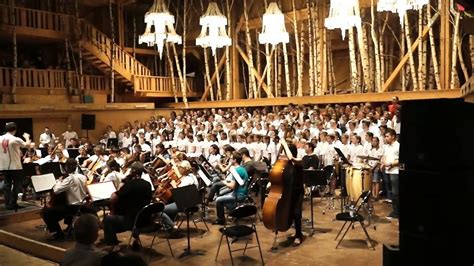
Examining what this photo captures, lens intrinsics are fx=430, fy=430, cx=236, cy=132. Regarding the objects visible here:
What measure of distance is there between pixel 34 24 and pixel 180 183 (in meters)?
13.9

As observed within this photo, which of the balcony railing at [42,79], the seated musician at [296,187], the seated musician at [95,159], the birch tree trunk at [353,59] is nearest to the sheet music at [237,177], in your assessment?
the seated musician at [296,187]

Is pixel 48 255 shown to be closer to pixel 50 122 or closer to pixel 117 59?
pixel 50 122

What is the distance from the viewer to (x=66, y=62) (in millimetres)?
19453

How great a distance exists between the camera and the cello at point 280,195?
20.9ft

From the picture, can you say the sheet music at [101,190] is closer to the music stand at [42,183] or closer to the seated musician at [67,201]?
the seated musician at [67,201]

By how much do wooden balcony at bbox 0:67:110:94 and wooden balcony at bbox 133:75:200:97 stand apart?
2.08m

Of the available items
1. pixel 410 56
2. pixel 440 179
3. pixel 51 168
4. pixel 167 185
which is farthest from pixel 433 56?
pixel 440 179

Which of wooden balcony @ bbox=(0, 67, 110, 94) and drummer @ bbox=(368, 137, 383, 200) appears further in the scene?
wooden balcony @ bbox=(0, 67, 110, 94)

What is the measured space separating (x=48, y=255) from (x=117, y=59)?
14.9m

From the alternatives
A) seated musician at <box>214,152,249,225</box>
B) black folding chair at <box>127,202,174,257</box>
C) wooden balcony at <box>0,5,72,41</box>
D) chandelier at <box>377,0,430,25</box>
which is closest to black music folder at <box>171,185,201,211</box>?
black folding chair at <box>127,202,174,257</box>

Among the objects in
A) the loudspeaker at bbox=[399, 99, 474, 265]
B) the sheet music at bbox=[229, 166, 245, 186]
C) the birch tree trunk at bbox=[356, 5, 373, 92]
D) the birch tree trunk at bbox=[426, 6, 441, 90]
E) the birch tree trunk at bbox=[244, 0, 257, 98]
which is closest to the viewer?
the loudspeaker at bbox=[399, 99, 474, 265]

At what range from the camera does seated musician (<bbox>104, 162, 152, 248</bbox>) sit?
6.33m

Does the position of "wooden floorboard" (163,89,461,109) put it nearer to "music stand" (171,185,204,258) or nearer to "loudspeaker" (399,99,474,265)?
"music stand" (171,185,204,258)

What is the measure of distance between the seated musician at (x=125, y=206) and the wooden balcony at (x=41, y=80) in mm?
13119
